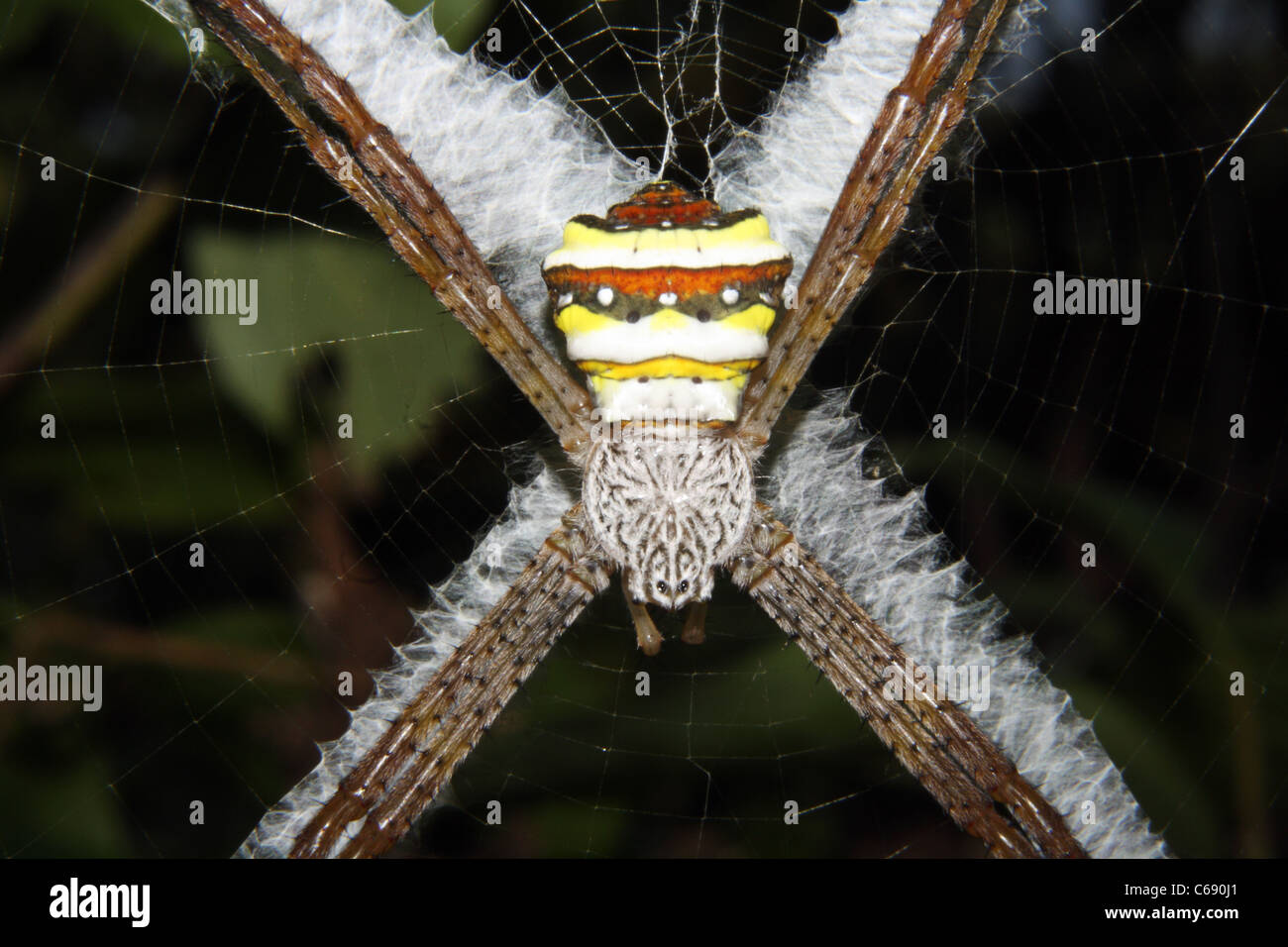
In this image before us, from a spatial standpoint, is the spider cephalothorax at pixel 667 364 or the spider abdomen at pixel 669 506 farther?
the spider abdomen at pixel 669 506

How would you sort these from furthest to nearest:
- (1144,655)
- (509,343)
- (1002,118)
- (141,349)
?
(1144,655) < (141,349) < (1002,118) < (509,343)

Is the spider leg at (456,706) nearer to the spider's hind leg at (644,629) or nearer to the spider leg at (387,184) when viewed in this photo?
the spider's hind leg at (644,629)

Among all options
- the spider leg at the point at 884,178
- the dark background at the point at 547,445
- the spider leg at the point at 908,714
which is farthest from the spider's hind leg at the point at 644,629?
the spider leg at the point at 884,178

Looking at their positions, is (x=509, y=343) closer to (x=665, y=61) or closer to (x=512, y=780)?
(x=665, y=61)

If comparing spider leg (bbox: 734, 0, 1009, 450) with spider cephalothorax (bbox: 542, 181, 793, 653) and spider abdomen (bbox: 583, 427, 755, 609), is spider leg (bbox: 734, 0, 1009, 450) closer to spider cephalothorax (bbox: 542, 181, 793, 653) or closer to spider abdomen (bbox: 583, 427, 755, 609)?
spider cephalothorax (bbox: 542, 181, 793, 653)

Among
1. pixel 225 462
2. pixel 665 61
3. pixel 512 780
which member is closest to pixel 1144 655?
pixel 512 780

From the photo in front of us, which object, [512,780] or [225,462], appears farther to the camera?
[512,780]
